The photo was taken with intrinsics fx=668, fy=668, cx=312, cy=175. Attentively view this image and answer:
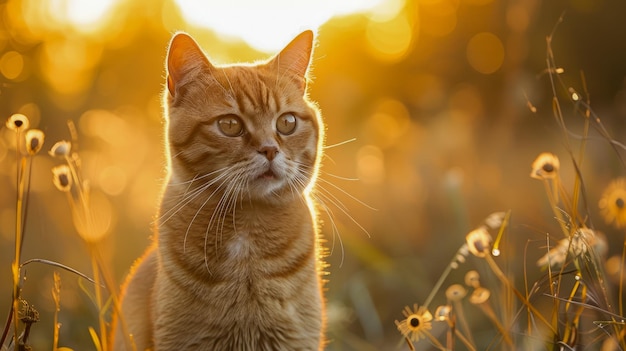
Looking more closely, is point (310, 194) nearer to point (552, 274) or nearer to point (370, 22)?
point (552, 274)

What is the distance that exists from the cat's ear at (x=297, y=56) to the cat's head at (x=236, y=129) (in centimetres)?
8

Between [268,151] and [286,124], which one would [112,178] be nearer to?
[286,124]

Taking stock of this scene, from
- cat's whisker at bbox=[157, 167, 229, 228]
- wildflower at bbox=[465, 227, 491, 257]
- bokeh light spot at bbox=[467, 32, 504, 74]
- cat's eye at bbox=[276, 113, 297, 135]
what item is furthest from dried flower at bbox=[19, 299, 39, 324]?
bokeh light spot at bbox=[467, 32, 504, 74]

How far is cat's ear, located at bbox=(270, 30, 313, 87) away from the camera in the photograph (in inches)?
112

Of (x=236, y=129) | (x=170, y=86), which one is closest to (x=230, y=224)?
(x=236, y=129)

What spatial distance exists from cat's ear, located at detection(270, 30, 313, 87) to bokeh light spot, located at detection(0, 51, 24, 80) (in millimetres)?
2818

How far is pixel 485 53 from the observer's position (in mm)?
8461

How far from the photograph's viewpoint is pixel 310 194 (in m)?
2.83

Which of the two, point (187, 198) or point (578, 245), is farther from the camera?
point (187, 198)

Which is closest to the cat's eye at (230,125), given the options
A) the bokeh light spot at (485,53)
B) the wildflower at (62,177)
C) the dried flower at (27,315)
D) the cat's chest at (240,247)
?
the cat's chest at (240,247)

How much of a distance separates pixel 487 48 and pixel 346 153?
3.00 m

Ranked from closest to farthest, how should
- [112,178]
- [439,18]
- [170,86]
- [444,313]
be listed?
[444,313] < [170,86] < [112,178] < [439,18]

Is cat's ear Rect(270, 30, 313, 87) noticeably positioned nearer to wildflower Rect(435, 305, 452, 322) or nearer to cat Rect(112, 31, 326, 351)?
cat Rect(112, 31, 326, 351)

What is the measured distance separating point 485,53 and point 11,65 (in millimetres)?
5594
